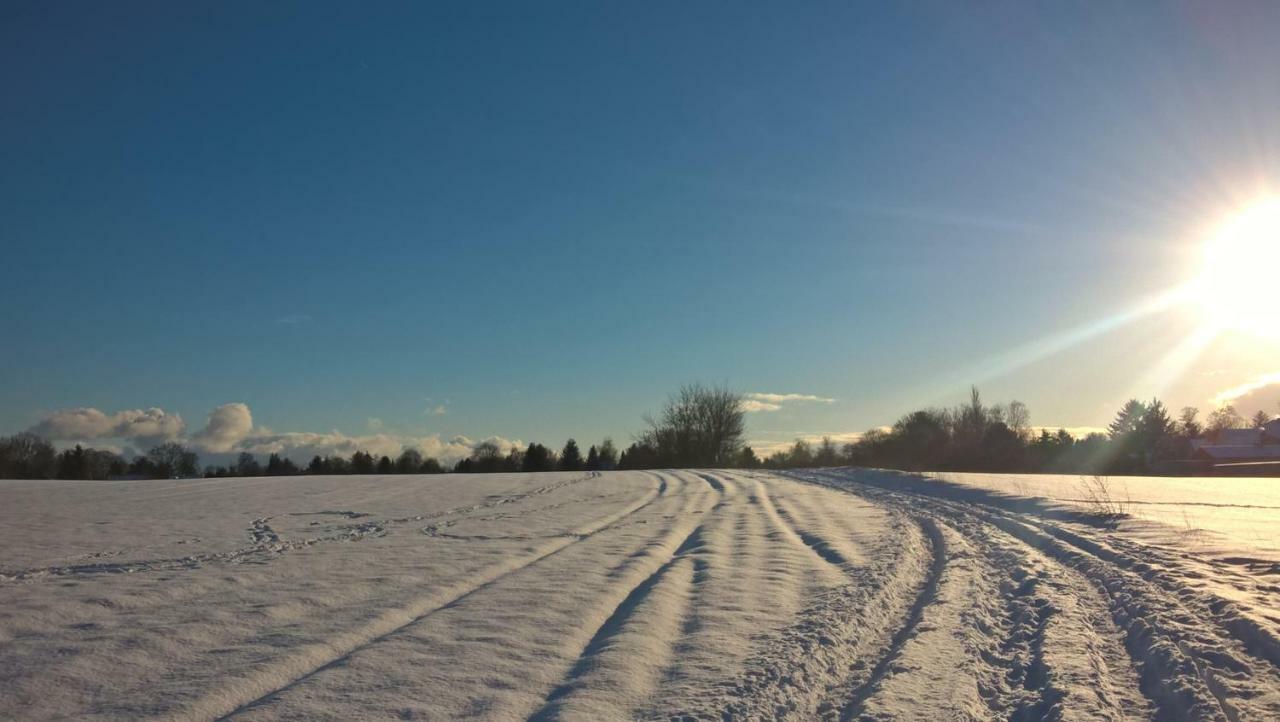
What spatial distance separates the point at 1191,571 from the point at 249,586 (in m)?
8.09

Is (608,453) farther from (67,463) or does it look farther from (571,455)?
(67,463)

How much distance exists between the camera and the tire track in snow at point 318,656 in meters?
3.58

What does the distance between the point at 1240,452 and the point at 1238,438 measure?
877cm

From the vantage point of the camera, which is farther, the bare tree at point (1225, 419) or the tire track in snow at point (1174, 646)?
the bare tree at point (1225, 419)

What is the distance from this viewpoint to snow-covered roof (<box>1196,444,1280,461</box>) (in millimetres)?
61438

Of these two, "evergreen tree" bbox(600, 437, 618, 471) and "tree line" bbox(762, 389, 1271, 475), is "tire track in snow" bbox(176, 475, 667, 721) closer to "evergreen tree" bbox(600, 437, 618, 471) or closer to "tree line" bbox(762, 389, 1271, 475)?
"tree line" bbox(762, 389, 1271, 475)

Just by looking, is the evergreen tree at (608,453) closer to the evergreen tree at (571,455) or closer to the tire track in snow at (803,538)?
the evergreen tree at (571,455)

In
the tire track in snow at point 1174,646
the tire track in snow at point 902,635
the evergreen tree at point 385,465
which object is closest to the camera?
the tire track in snow at point 1174,646

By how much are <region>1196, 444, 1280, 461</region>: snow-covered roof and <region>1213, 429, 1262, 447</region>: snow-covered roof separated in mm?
1692

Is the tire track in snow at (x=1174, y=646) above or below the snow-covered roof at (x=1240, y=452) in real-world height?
below

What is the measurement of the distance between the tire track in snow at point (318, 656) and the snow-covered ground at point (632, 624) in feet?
0.07

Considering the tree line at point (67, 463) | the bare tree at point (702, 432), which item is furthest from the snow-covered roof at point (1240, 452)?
the tree line at point (67, 463)

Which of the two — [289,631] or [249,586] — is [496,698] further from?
[249,586]

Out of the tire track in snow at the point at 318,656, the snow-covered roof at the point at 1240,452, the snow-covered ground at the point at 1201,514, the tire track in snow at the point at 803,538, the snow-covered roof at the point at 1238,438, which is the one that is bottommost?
the tire track in snow at the point at 318,656
